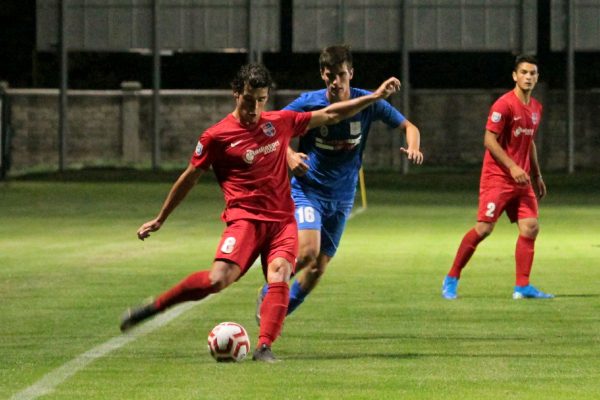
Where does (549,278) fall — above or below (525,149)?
below

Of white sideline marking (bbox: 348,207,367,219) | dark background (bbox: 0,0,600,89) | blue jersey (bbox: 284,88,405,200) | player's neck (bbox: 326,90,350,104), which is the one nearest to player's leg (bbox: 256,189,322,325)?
blue jersey (bbox: 284,88,405,200)

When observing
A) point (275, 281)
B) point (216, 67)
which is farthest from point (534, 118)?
point (216, 67)

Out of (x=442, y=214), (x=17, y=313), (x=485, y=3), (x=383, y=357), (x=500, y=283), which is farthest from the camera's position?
(x=485, y=3)

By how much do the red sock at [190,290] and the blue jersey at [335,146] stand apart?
5.93ft

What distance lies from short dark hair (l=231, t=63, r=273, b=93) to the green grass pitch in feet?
5.30

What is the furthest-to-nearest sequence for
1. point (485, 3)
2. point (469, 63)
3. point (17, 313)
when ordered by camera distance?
point (469, 63), point (485, 3), point (17, 313)

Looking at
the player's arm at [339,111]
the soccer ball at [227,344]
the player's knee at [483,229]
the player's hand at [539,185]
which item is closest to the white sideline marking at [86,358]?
the soccer ball at [227,344]

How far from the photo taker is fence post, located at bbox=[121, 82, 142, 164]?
4694 centimetres

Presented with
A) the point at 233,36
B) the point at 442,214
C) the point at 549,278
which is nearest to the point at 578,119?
the point at 233,36

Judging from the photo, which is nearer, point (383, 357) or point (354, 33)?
point (383, 357)

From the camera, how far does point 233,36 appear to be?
156ft

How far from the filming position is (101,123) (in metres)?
47.1

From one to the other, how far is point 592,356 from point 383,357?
1264mm

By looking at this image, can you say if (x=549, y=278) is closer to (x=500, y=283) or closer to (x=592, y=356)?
(x=500, y=283)
